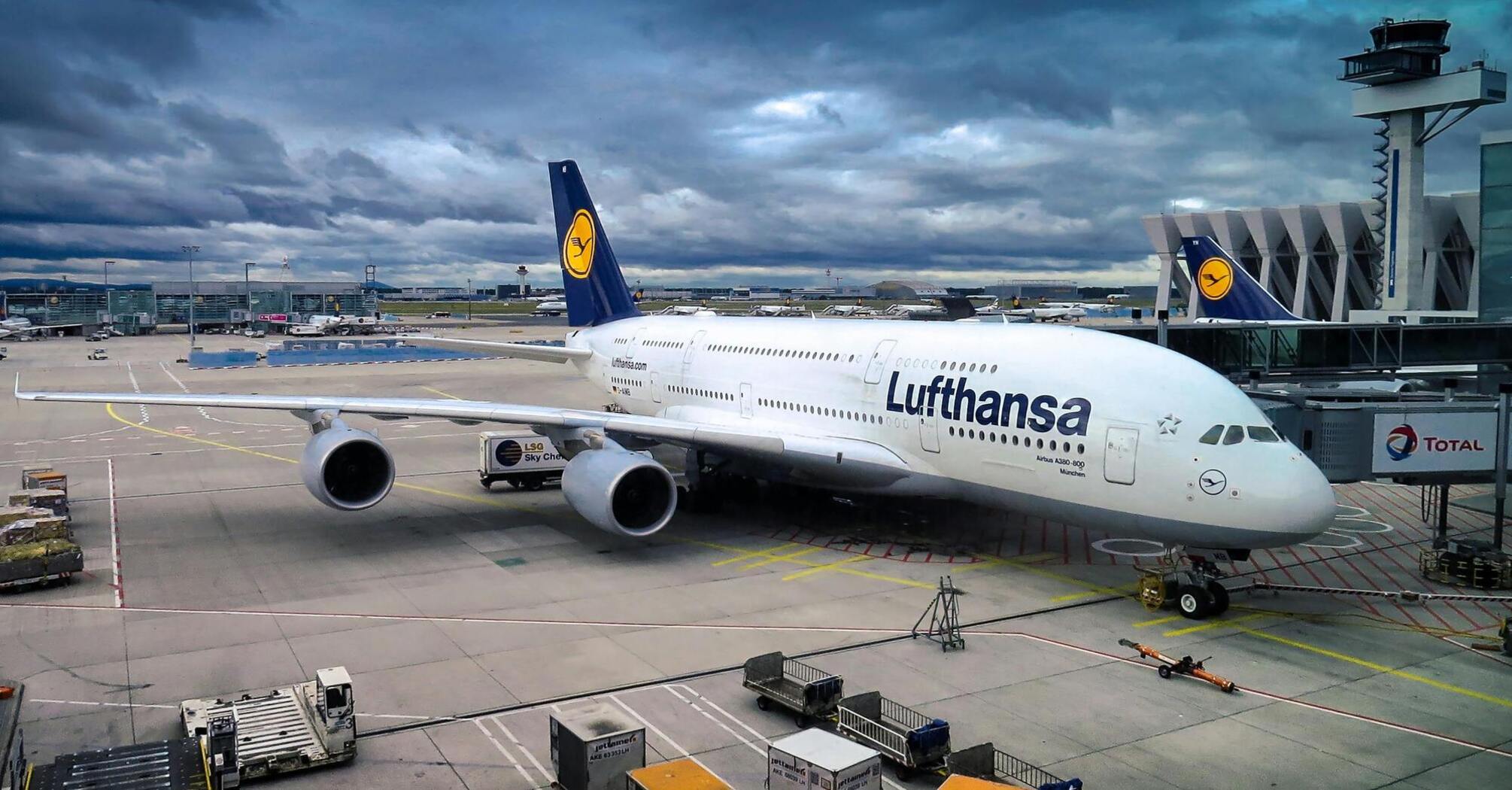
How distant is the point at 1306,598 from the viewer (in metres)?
18.9

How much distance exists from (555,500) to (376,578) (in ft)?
26.2

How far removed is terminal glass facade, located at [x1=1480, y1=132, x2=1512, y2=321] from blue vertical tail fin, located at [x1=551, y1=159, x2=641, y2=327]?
28.3m

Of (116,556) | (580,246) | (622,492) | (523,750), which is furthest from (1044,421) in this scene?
(580,246)

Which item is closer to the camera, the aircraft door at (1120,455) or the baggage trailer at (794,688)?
the baggage trailer at (794,688)

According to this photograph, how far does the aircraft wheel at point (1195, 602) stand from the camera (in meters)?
17.3

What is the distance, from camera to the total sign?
19609 millimetres

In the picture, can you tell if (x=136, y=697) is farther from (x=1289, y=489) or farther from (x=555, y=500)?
(x=1289, y=489)

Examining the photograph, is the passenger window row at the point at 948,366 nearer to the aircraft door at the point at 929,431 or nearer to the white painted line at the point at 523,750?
the aircraft door at the point at 929,431

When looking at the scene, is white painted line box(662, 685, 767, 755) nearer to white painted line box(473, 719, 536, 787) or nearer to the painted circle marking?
white painted line box(473, 719, 536, 787)

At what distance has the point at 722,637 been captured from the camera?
54.2 ft

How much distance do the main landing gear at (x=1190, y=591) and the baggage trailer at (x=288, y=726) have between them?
1267 cm

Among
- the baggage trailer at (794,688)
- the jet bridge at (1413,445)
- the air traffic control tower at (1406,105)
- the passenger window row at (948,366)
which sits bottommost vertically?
the baggage trailer at (794,688)

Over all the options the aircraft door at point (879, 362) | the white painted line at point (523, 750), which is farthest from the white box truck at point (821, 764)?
the aircraft door at point (879, 362)

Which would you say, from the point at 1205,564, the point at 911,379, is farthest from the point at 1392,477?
the point at 911,379
